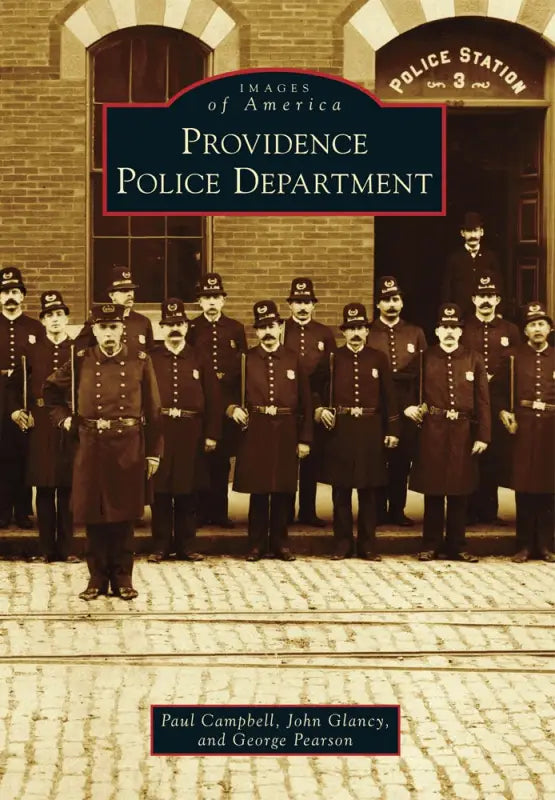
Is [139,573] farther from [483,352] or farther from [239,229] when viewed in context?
[239,229]

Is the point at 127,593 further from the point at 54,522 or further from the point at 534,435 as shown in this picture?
the point at 534,435

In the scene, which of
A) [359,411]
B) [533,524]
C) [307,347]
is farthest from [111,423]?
[533,524]

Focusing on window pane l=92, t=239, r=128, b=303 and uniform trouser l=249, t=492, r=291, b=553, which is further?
window pane l=92, t=239, r=128, b=303

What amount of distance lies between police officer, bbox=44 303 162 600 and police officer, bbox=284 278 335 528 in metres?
2.35

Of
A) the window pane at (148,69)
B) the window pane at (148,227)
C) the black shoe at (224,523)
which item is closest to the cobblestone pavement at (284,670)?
the black shoe at (224,523)

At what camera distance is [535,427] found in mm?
12039

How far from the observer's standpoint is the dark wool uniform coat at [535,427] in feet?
39.3

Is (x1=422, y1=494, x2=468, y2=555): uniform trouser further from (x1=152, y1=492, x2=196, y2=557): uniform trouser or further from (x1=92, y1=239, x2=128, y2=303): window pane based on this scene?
(x1=92, y1=239, x2=128, y2=303): window pane

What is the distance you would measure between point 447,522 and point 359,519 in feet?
2.07

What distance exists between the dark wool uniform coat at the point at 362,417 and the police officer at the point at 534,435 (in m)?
0.87

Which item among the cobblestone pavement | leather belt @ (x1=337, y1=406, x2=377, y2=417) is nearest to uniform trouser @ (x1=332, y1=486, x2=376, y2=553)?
the cobblestone pavement

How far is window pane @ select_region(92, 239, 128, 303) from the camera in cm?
1552

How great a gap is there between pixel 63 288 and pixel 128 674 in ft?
23.8

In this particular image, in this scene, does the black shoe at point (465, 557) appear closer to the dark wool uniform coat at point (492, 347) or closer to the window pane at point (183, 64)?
the dark wool uniform coat at point (492, 347)
